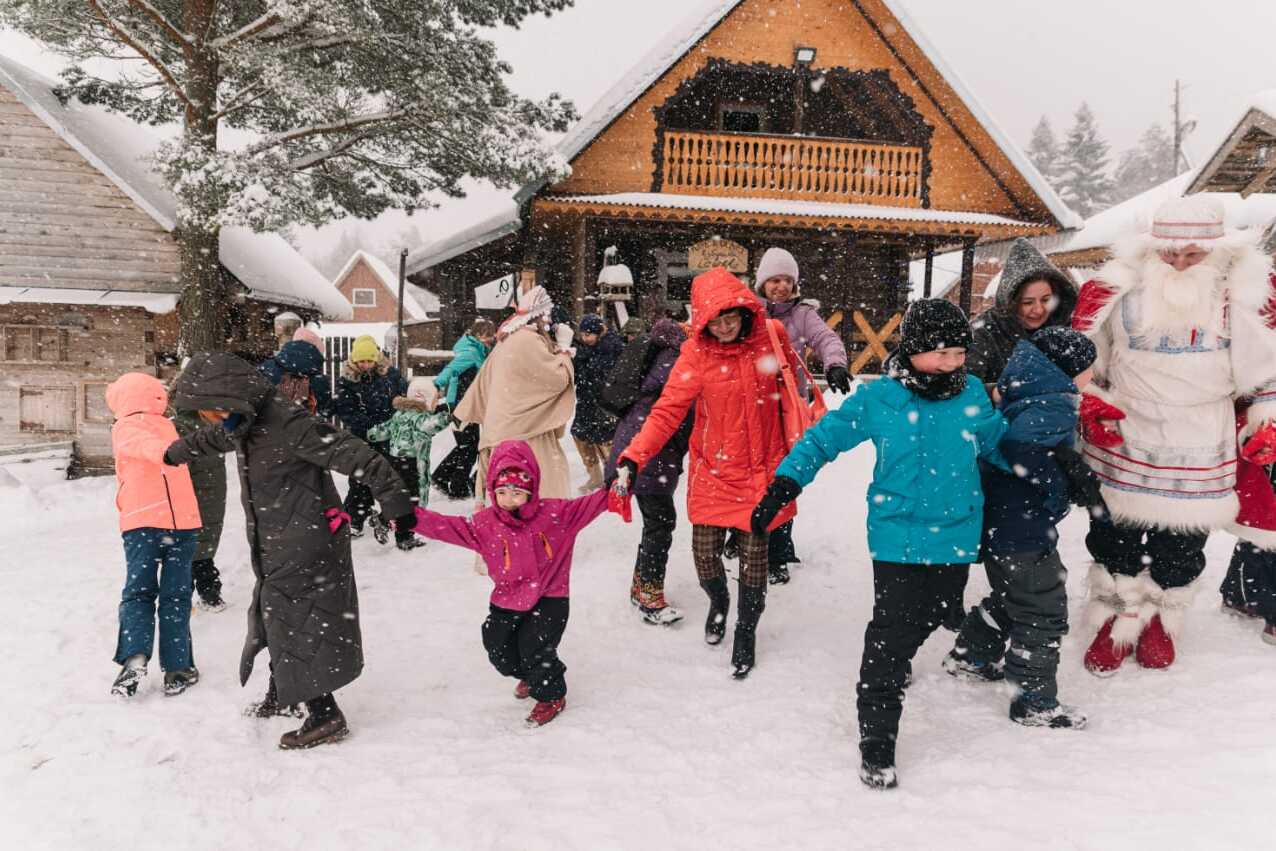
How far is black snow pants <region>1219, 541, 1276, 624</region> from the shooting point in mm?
3719

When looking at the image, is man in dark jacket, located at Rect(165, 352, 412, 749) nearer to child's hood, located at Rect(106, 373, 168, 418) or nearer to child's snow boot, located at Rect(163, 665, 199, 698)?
child's snow boot, located at Rect(163, 665, 199, 698)

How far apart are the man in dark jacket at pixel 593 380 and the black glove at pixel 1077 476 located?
12.2 ft

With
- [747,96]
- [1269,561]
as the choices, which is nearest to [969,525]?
[1269,561]

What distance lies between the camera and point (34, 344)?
39.6 ft

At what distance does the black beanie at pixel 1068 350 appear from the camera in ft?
9.98

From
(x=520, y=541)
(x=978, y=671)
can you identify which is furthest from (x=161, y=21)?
(x=978, y=671)

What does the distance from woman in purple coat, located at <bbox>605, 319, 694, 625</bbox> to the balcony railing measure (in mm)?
8357

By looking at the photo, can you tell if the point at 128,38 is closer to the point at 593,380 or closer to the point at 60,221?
the point at 60,221

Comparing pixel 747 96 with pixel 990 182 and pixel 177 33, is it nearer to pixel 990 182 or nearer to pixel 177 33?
pixel 990 182

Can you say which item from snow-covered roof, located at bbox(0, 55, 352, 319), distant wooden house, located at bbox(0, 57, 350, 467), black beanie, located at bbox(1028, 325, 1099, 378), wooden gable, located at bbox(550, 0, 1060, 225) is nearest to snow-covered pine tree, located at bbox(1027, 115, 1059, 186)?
wooden gable, located at bbox(550, 0, 1060, 225)

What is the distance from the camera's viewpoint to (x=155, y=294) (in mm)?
11391

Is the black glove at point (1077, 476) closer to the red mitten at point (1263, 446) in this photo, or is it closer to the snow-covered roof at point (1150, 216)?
the red mitten at point (1263, 446)

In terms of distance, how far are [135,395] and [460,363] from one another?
2.95 m

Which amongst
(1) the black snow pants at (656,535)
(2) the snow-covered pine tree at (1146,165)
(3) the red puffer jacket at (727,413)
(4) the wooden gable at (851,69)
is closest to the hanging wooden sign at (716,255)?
(4) the wooden gable at (851,69)
